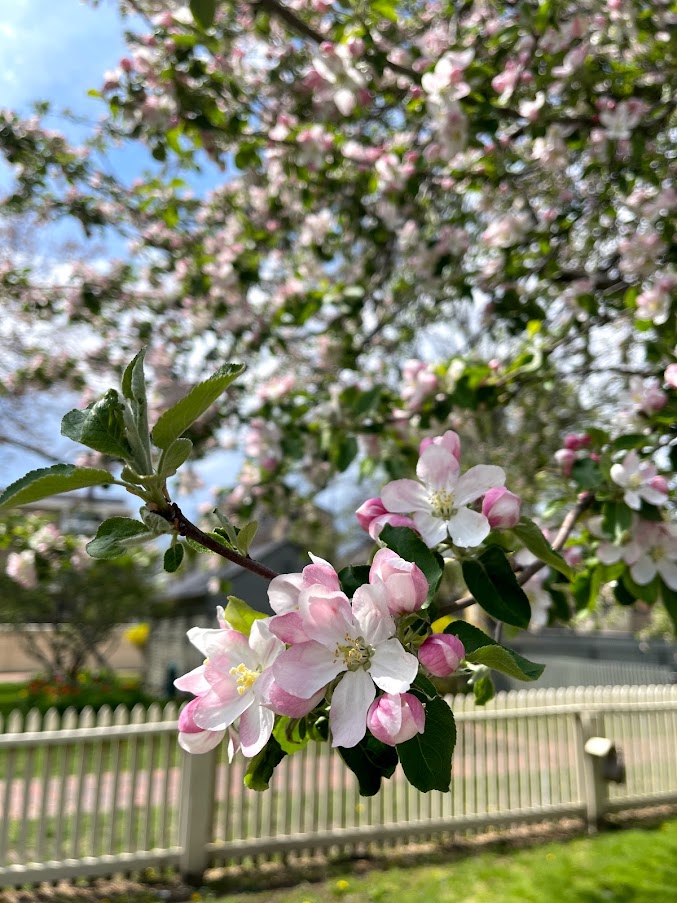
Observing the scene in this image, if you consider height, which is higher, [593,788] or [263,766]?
[263,766]

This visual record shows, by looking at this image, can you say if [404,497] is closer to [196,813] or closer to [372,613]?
[372,613]

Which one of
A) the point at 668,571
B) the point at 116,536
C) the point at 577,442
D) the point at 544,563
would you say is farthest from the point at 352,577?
the point at 577,442

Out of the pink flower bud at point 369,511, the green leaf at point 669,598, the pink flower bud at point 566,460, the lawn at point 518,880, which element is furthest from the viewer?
the lawn at point 518,880

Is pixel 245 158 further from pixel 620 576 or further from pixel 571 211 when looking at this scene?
pixel 620 576

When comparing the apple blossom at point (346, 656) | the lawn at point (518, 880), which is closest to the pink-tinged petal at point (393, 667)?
the apple blossom at point (346, 656)

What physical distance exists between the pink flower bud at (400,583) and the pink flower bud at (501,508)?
0.26 metres

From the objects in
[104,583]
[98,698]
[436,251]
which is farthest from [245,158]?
[104,583]

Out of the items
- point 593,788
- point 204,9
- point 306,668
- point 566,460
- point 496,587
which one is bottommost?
point 593,788

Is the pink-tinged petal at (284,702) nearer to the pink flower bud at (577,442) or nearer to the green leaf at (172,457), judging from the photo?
the green leaf at (172,457)

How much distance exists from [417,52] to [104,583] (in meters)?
11.1

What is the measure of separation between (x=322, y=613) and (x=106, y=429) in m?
0.30

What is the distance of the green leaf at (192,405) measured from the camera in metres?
0.72

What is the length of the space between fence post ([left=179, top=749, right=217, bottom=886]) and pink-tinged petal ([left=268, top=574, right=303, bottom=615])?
4.06 m

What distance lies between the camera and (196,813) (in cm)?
436
